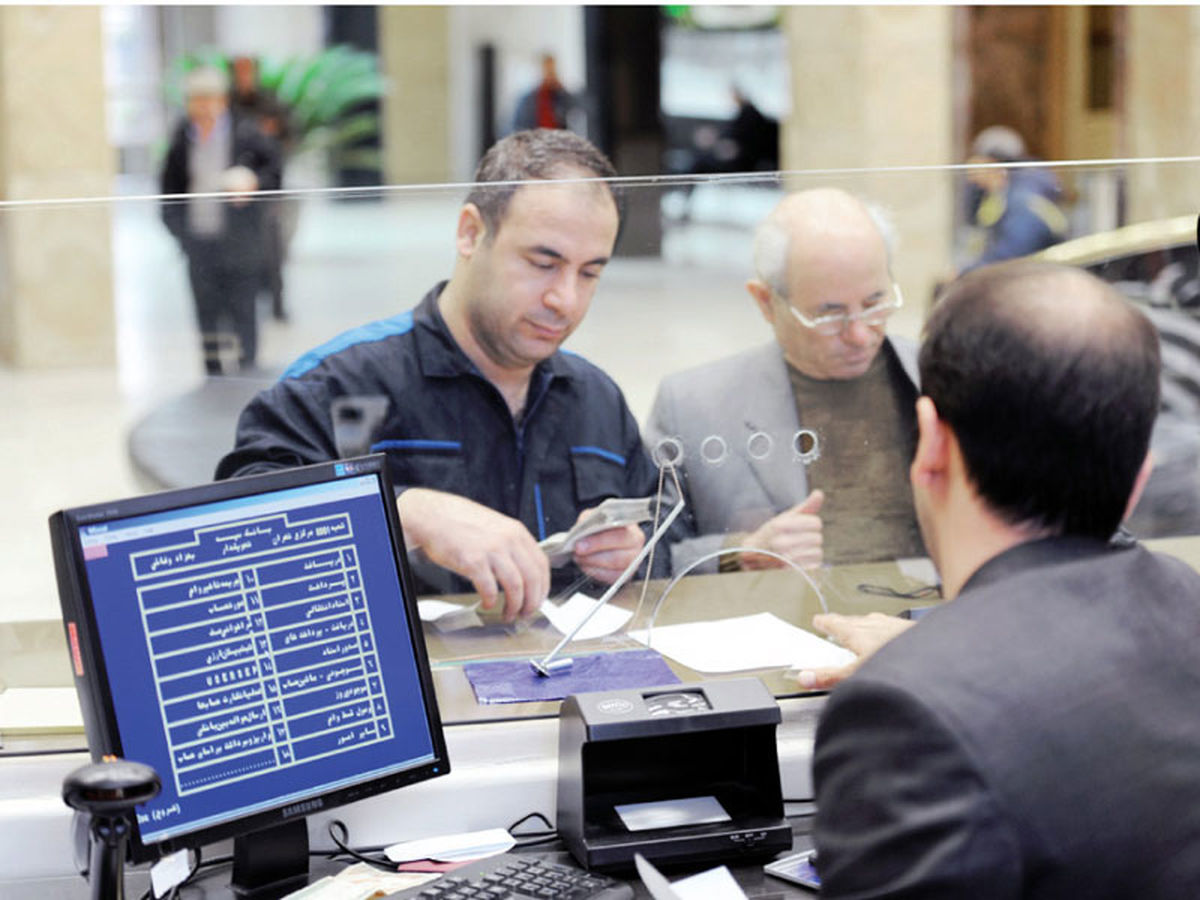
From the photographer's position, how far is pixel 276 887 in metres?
1.75

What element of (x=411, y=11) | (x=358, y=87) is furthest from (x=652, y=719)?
(x=411, y=11)

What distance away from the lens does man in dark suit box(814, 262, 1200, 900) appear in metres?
1.18

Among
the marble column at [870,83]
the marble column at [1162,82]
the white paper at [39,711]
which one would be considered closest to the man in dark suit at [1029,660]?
the white paper at [39,711]

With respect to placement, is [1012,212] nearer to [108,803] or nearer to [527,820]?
[527,820]

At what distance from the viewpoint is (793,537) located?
2328 millimetres

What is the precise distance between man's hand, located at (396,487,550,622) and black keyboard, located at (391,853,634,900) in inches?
18.5

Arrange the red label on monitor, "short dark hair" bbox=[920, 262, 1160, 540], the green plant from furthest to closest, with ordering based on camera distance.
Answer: the green plant < the red label on monitor < "short dark hair" bbox=[920, 262, 1160, 540]

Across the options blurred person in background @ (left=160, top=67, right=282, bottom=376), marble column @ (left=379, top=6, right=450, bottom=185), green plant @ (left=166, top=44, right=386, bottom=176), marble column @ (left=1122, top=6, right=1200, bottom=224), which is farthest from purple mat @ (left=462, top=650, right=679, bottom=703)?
marble column @ (left=379, top=6, right=450, bottom=185)

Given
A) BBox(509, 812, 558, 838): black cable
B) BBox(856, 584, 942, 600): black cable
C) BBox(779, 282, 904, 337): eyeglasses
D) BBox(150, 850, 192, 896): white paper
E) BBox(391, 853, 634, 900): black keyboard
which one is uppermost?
BBox(779, 282, 904, 337): eyeglasses

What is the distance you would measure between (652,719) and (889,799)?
626 millimetres

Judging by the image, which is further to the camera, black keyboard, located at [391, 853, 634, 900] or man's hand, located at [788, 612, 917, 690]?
man's hand, located at [788, 612, 917, 690]

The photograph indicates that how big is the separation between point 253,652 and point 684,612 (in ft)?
2.38

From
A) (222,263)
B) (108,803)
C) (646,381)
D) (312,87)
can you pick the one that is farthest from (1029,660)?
(312,87)

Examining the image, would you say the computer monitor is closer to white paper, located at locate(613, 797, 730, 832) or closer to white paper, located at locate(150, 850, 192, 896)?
white paper, located at locate(150, 850, 192, 896)
